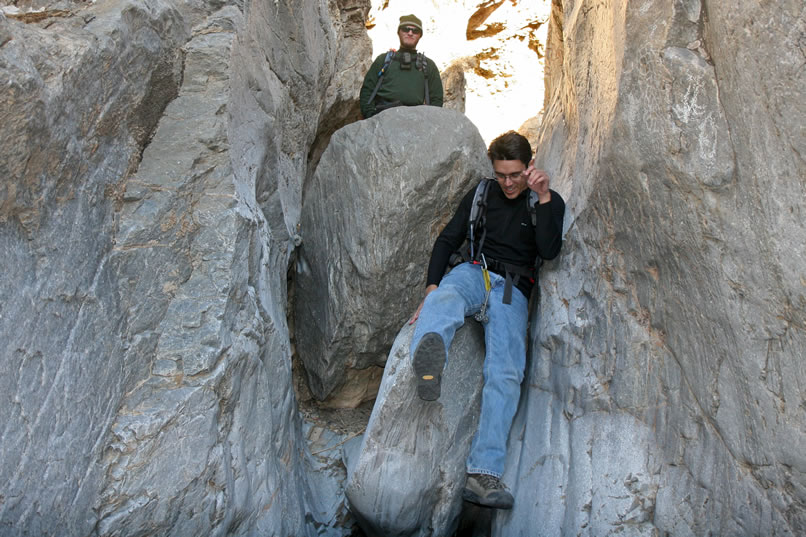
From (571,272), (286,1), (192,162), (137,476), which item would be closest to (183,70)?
(192,162)

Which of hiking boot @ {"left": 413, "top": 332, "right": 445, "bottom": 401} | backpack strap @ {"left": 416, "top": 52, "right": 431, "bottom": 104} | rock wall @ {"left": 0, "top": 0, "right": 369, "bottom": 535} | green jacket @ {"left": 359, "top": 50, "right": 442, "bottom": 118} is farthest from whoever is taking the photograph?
backpack strap @ {"left": 416, "top": 52, "right": 431, "bottom": 104}

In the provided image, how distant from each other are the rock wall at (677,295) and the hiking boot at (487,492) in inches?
8.6

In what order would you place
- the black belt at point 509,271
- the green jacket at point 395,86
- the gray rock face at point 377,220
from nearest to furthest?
1. the black belt at point 509,271
2. the gray rock face at point 377,220
3. the green jacket at point 395,86

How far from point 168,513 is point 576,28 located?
4.04 metres

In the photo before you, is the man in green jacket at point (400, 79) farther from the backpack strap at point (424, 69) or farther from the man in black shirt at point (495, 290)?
the man in black shirt at point (495, 290)

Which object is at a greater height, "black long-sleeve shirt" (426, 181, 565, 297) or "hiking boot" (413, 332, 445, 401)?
"black long-sleeve shirt" (426, 181, 565, 297)

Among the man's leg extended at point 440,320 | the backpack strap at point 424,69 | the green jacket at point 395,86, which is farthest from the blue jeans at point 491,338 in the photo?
the backpack strap at point 424,69

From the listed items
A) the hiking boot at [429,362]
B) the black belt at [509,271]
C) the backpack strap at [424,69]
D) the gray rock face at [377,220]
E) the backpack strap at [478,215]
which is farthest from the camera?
the backpack strap at [424,69]

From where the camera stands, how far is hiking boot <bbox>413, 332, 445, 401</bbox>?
3.78 meters

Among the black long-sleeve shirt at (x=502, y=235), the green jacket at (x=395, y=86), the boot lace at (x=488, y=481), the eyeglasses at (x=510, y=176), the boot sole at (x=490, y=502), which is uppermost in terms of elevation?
the green jacket at (x=395, y=86)

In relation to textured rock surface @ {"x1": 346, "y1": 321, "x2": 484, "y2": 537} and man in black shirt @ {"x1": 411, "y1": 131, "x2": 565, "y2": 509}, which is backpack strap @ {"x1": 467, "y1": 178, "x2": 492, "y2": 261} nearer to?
man in black shirt @ {"x1": 411, "y1": 131, "x2": 565, "y2": 509}

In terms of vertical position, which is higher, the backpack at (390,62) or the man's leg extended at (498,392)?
the backpack at (390,62)

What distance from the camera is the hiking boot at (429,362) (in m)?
3.78

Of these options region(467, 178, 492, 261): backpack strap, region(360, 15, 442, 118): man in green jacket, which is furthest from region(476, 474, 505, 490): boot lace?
region(360, 15, 442, 118): man in green jacket
